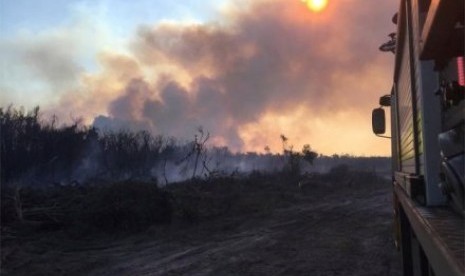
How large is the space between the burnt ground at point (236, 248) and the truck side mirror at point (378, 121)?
2.78 meters

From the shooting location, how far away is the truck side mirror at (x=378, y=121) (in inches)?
301

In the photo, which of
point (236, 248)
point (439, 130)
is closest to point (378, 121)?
point (236, 248)

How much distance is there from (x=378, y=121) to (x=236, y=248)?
16.9ft

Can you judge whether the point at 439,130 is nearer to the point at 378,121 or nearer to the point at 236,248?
the point at 378,121

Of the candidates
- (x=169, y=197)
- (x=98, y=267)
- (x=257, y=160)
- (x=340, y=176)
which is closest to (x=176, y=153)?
(x=340, y=176)

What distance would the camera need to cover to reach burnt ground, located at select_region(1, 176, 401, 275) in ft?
31.9

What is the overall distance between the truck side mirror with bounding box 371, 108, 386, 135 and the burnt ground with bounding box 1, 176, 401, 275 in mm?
2777

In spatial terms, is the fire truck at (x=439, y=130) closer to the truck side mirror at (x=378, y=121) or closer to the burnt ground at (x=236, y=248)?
the truck side mirror at (x=378, y=121)

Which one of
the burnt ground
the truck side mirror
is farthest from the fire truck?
the burnt ground

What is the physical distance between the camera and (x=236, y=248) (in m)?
11.5

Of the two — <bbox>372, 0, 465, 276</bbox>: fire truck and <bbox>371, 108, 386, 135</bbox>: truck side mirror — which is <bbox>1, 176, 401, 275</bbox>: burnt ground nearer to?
<bbox>371, 108, 386, 135</bbox>: truck side mirror

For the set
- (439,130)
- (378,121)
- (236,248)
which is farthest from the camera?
(236,248)

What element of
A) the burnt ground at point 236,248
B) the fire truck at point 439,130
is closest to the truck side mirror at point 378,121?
the burnt ground at point 236,248

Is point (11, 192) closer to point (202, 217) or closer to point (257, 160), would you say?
point (202, 217)
